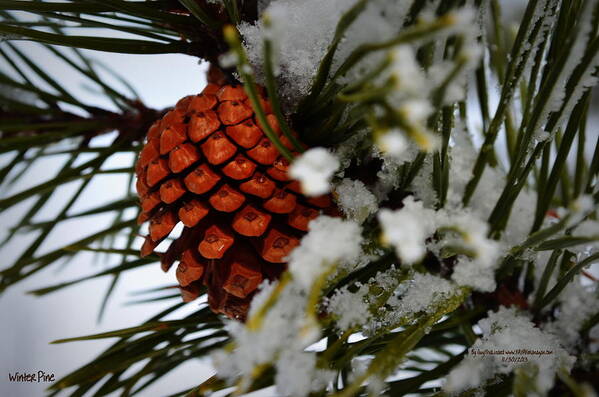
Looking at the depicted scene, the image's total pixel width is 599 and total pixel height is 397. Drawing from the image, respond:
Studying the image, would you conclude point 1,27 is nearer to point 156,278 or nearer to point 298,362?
point 298,362

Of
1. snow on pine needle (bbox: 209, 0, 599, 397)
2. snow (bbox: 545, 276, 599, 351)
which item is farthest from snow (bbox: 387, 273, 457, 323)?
snow (bbox: 545, 276, 599, 351)

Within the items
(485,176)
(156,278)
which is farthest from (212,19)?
(156,278)

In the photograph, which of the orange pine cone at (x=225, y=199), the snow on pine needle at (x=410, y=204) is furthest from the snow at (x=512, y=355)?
the orange pine cone at (x=225, y=199)

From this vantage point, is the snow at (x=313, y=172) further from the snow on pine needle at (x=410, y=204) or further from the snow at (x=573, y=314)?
the snow at (x=573, y=314)

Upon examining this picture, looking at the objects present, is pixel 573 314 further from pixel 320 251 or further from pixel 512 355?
pixel 320 251

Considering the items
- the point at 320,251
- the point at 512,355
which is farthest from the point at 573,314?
the point at 320,251

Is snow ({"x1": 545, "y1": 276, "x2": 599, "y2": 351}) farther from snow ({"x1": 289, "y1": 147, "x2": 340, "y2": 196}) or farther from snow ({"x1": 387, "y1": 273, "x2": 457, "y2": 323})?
snow ({"x1": 289, "y1": 147, "x2": 340, "y2": 196})

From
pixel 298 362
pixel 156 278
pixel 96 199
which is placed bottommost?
pixel 298 362
